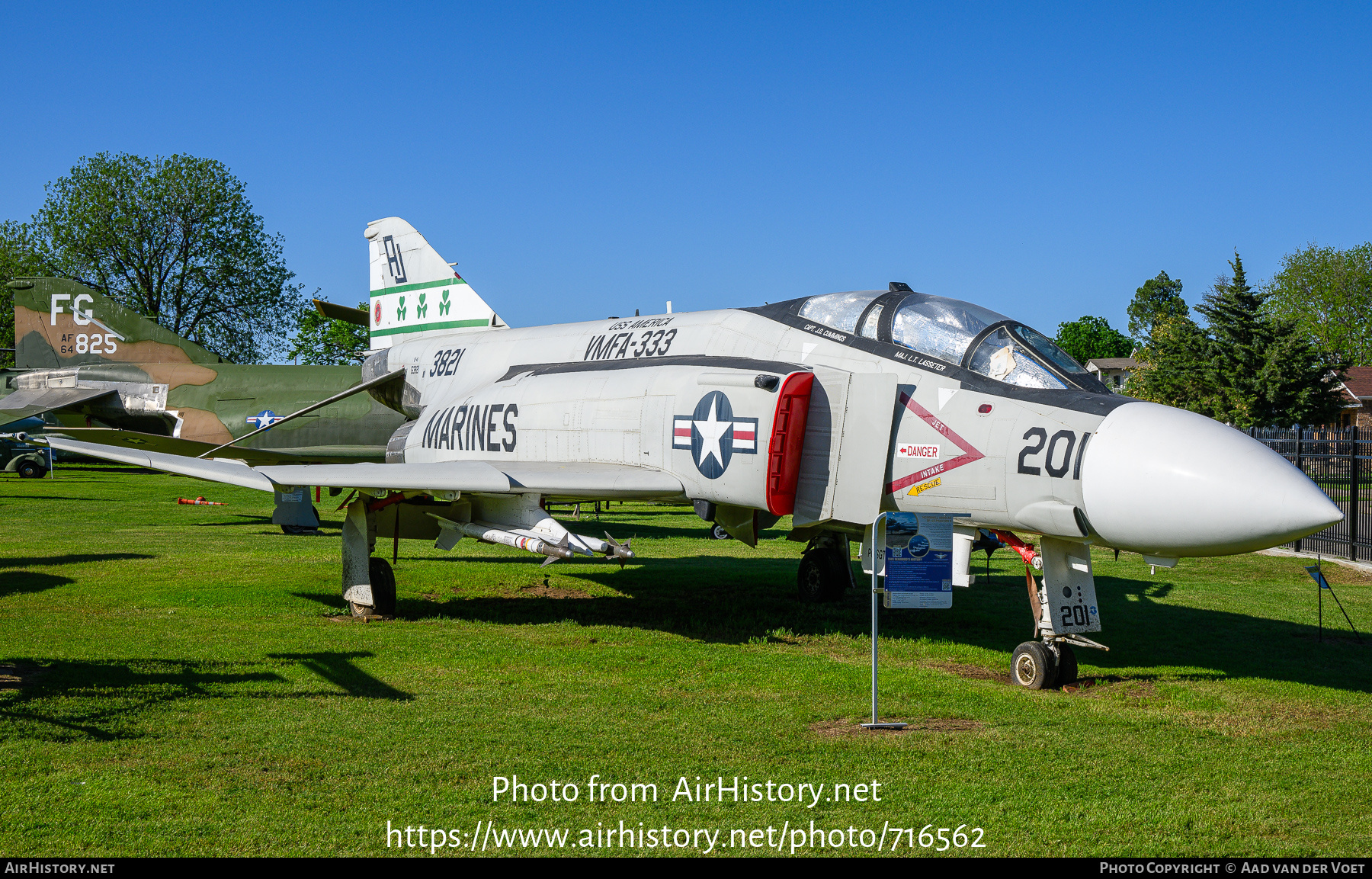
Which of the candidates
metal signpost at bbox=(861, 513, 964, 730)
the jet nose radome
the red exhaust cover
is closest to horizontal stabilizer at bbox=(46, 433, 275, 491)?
the red exhaust cover

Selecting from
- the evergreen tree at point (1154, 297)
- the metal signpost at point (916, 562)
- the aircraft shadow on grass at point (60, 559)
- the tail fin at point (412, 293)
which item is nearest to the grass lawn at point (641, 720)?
the metal signpost at point (916, 562)

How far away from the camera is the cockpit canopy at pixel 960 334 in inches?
295

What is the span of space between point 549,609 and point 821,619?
317 centimetres

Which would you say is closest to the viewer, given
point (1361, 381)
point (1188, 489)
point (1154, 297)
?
point (1188, 489)

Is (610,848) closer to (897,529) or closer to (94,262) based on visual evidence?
(897,529)

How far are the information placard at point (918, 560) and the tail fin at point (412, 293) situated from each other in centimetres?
852

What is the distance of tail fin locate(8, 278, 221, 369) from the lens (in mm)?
20047

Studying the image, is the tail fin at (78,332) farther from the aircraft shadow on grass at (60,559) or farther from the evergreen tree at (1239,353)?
the evergreen tree at (1239,353)

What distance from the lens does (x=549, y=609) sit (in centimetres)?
1150

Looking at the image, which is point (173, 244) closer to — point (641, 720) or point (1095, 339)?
point (641, 720)

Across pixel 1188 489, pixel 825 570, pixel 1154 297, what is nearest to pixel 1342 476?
pixel 825 570

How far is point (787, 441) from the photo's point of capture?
26.5 feet

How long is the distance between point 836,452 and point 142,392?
700 inches

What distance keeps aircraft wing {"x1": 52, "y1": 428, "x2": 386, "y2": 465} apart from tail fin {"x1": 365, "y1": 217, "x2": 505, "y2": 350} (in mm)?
2912
